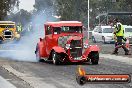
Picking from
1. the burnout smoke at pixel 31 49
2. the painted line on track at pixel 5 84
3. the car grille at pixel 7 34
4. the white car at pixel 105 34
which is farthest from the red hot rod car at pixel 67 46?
the car grille at pixel 7 34

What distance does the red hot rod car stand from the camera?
17984 mm

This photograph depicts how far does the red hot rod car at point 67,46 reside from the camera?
1798cm

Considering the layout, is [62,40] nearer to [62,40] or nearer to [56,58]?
[62,40]

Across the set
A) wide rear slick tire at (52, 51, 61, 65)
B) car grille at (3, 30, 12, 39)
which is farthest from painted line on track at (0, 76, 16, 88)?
car grille at (3, 30, 12, 39)

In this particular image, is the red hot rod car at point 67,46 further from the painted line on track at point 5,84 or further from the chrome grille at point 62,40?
the painted line on track at point 5,84

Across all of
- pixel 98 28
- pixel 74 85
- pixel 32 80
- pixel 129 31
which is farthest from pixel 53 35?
pixel 98 28

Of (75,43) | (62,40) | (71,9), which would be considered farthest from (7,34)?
(71,9)

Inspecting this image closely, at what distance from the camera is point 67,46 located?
1805 cm

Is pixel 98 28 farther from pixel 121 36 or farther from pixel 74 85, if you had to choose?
pixel 74 85

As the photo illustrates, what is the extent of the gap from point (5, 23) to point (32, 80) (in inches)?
1251

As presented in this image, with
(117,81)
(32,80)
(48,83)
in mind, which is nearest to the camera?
(117,81)

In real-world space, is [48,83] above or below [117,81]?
below

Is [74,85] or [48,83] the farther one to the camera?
[48,83]

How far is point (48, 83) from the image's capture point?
11.6m
